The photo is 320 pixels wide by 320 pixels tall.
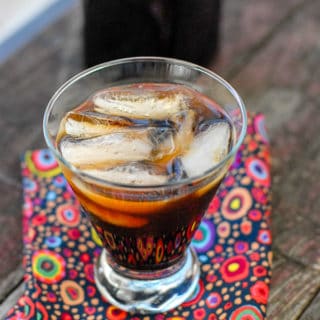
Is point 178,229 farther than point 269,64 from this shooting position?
No

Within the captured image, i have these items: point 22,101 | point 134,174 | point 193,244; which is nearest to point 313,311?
point 193,244

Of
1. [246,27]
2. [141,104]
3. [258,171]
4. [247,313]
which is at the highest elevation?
[246,27]

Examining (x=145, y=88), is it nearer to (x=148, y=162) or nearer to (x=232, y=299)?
(x=148, y=162)

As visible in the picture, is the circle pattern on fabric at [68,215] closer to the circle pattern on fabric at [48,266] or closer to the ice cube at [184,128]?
the circle pattern on fabric at [48,266]

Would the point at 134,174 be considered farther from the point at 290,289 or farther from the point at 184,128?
the point at 290,289

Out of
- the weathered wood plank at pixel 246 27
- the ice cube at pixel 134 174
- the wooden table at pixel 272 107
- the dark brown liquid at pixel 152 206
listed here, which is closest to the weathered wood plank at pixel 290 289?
the wooden table at pixel 272 107

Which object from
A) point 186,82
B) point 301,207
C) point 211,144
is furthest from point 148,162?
point 301,207

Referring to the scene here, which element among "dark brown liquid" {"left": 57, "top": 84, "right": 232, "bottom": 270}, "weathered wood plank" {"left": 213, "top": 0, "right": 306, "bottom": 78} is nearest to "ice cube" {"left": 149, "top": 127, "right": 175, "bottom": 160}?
"dark brown liquid" {"left": 57, "top": 84, "right": 232, "bottom": 270}
